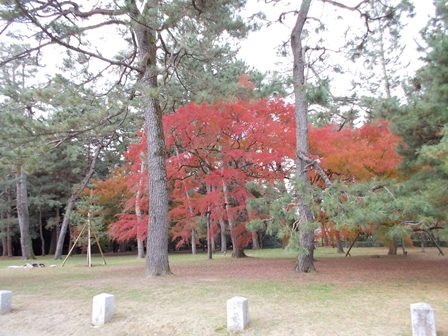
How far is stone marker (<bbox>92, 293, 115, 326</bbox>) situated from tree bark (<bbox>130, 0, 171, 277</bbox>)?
5.07 m

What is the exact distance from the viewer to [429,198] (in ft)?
27.4

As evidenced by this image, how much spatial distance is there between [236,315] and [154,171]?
709cm

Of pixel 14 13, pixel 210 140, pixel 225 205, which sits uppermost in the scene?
pixel 14 13

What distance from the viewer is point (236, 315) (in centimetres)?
607

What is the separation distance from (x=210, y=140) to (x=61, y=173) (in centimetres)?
2029

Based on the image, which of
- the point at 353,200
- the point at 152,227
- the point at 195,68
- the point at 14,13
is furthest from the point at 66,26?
the point at 353,200

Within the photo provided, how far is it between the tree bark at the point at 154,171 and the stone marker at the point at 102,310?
5.07m

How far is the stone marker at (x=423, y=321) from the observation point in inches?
197

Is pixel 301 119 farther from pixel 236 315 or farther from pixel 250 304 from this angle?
pixel 236 315

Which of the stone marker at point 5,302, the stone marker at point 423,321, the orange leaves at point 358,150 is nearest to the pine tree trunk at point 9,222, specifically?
the orange leaves at point 358,150

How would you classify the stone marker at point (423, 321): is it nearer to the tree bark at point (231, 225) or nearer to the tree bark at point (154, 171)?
the tree bark at point (154, 171)

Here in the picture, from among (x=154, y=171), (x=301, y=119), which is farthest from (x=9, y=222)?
(x=301, y=119)

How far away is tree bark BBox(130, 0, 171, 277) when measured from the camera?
1219 cm

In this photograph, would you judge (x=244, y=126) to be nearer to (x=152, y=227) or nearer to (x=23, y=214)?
(x=152, y=227)
